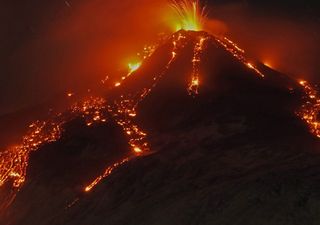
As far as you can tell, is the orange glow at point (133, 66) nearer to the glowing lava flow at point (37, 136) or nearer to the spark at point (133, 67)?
the spark at point (133, 67)

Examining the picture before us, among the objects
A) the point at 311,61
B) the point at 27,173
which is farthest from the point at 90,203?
the point at 311,61

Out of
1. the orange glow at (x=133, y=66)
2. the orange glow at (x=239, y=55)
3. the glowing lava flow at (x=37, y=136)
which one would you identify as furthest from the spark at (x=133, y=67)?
the orange glow at (x=239, y=55)

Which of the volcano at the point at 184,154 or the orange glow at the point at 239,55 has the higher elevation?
the orange glow at the point at 239,55

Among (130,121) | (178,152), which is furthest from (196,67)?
(178,152)

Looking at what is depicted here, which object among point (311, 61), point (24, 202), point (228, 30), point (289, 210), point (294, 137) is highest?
point (228, 30)

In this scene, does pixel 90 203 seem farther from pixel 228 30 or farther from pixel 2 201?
pixel 228 30

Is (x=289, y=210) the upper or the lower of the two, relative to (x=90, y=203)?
lower

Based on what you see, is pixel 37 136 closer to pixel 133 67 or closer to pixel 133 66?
pixel 133 67

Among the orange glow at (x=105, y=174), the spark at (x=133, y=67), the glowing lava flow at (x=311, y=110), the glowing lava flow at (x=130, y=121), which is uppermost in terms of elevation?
the spark at (x=133, y=67)
